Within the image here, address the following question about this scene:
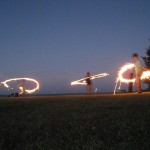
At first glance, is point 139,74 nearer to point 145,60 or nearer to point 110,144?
point 110,144

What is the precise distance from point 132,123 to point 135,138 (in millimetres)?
1539

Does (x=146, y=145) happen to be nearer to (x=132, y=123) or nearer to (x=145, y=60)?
(x=132, y=123)

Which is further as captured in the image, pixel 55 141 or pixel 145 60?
pixel 145 60

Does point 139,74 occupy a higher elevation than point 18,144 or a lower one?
higher

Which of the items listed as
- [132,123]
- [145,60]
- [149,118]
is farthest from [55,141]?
[145,60]

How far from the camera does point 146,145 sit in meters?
4.17

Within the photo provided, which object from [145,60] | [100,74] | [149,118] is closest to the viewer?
[149,118]

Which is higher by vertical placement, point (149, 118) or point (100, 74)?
point (100, 74)

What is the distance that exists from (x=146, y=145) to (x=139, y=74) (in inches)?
837

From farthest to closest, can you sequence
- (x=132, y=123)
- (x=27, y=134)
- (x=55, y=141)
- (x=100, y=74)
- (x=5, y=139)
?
1. (x=100, y=74)
2. (x=132, y=123)
3. (x=27, y=134)
4. (x=5, y=139)
5. (x=55, y=141)

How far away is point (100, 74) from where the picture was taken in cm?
3975

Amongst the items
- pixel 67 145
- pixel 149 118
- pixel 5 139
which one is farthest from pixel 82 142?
pixel 149 118

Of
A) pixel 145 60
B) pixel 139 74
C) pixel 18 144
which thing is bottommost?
pixel 18 144

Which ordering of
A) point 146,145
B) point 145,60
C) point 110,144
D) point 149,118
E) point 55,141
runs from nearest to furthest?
point 146,145, point 110,144, point 55,141, point 149,118, point 145,60
